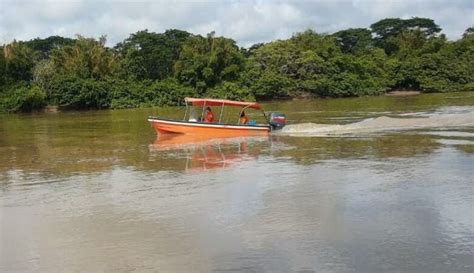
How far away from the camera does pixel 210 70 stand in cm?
6150

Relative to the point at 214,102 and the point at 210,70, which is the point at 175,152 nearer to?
the point at 214,102

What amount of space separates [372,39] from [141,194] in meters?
83.8

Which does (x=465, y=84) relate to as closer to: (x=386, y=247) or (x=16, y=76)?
(x=16, y=76)

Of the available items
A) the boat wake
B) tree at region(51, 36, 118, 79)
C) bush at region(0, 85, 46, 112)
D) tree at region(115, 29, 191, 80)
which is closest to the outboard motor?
the boat wake

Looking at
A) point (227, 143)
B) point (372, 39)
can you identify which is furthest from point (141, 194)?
point (372, 39)

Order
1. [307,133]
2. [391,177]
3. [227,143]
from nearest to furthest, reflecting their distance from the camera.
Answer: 1. [391,177]
2. [227,143]
3. [307,133]

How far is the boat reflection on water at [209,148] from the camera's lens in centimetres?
1652

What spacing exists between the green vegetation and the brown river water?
123ft

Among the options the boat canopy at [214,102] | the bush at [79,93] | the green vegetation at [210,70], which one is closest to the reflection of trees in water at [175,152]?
the boat canopy at [214,102]

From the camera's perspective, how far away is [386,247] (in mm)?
7715

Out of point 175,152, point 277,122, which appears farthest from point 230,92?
point 175,152

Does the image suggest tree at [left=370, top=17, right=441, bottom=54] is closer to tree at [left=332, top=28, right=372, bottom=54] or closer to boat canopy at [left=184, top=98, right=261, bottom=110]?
tree at [left=332, top=28, right=372, bottom=54]

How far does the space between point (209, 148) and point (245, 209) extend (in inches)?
396

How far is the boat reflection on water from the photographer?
54.2 feet
